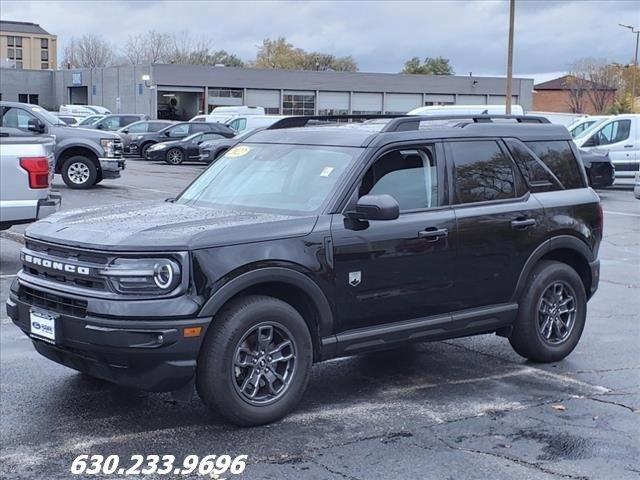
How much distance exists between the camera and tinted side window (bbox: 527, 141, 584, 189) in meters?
7.03

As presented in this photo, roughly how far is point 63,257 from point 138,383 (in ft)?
2.99

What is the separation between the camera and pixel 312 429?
5.32 m

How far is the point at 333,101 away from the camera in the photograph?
64.8 m

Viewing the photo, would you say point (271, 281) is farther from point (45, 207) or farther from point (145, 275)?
point (45, 207)

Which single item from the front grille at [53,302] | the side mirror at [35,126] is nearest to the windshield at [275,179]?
the front grille at [53,302]

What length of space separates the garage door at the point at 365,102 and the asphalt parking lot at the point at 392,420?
191 feet

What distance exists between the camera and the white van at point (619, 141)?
79.5ft

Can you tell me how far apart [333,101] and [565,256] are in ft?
192

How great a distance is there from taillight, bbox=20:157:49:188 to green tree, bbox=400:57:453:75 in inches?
3766

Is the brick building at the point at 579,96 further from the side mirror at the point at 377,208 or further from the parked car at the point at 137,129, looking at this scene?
the side mirror at the point at 377,208

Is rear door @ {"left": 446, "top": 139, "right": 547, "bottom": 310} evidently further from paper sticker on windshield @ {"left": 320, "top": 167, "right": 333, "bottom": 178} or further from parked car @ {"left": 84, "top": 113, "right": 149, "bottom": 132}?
parked car @ {"left": 84, "top": 113, "right": 149, "bottom": 132}

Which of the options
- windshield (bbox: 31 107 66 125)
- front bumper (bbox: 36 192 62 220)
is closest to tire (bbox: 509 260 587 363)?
front bumper (bbox: 36 192 62 220)

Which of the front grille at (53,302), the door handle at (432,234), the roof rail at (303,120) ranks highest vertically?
the roof rail at (303,120)

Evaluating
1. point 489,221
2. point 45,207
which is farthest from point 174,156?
→ point 489,221
